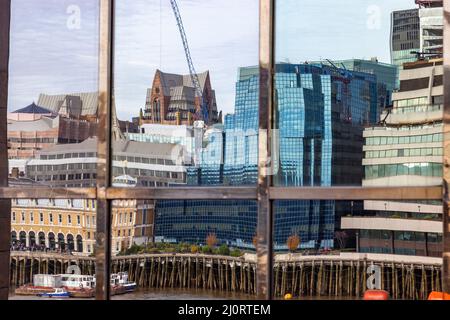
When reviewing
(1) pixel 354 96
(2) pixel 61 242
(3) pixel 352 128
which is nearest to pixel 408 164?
(3) pixel 352 128

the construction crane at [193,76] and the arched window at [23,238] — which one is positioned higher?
the construction crane at [193,76]

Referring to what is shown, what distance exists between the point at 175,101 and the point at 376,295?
1.40 metres

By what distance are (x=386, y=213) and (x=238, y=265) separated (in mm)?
762

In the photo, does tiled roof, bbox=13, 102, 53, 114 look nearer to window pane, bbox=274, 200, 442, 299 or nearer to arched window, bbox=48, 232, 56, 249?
arched window, bbox=48, 232, 56, 249

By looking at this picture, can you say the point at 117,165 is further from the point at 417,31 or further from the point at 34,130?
the point at 417,31

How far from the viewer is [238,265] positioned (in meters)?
4.58

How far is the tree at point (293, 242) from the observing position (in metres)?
4.45

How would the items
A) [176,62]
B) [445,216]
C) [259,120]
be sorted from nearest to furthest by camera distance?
1. [445,216]
2. [259,120]
3. [176,62]

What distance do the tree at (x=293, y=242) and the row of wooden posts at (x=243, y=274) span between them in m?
0.07

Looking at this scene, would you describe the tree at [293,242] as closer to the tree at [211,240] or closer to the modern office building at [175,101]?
the tree at [211,240]

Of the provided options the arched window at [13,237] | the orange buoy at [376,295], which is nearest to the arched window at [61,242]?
the arched window at [13,237]

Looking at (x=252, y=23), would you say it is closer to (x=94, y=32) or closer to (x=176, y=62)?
(x=176, y=62)
